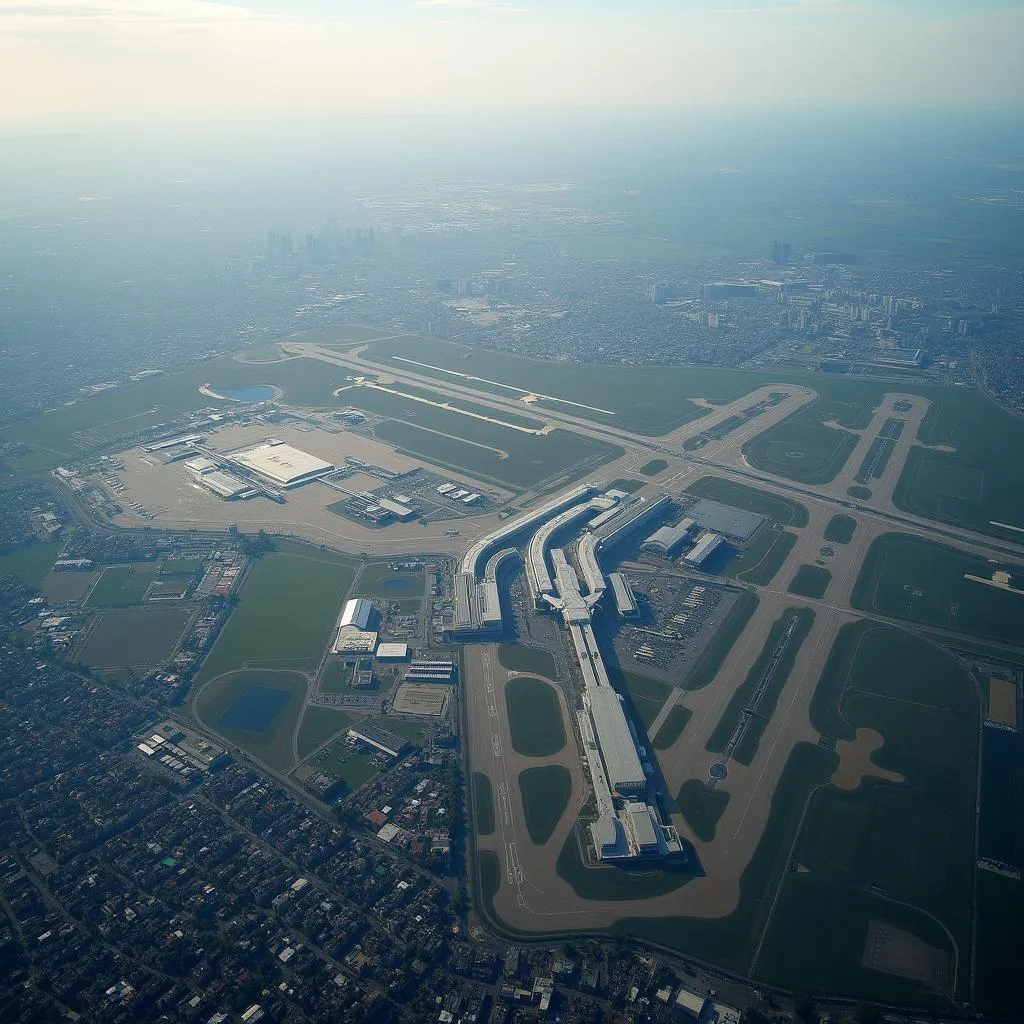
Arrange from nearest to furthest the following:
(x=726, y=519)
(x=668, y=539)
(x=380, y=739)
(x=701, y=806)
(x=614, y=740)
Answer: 1. (x=701, y=806)
2. (x=614, y=740)
3. (x=380, y=739)
4. (x=668, y=539)
5. (x=726, y=519)

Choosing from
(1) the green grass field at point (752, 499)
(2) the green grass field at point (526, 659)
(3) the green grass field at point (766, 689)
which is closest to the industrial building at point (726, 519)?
(1) the green grass field at point (752, 499)

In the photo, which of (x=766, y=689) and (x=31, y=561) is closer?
(x=766, y=689)

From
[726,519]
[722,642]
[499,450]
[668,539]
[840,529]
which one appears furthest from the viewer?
[499,450]

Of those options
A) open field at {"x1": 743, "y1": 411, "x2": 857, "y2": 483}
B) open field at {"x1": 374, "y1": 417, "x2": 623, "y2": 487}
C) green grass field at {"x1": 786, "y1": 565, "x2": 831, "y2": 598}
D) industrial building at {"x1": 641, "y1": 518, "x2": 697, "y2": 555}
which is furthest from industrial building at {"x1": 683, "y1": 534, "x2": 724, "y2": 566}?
open field at {"x1": 743, "y1": 411, "x2": 857, "y2": 483}

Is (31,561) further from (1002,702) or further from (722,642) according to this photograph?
(1002,702)

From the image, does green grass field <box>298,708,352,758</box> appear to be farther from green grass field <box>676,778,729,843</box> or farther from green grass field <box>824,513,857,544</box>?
green grass field <box>824,513,857,544</box>

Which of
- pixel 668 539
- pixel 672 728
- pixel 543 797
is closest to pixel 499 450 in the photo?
pixel 668 539
